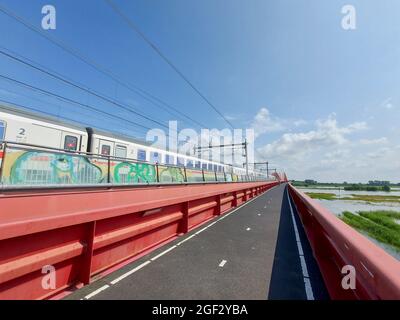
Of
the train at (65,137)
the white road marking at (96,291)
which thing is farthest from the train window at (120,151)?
the white road marking at (96,291)

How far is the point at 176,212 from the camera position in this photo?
21.6 ft

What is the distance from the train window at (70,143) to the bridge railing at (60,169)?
428cm

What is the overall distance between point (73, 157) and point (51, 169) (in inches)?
36.7

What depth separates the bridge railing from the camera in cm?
406

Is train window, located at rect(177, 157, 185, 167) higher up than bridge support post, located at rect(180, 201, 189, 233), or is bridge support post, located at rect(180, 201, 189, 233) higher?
train window, located at rect(177, 157, 185, 167)

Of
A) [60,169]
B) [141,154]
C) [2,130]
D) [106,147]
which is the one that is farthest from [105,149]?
[60,169]

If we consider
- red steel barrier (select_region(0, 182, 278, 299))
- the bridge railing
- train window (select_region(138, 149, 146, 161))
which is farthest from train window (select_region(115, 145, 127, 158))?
red steel barrier (select_region(0, 182, 278, 299))

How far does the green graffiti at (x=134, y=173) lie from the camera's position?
7.74 m

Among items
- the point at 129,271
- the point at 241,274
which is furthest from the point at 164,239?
the point at 241,274

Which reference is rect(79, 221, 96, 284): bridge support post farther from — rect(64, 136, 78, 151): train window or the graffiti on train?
rect(64, 136, 78, 151): train window

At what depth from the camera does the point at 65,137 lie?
10648 millimetres

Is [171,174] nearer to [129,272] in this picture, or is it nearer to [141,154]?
[141,154]
